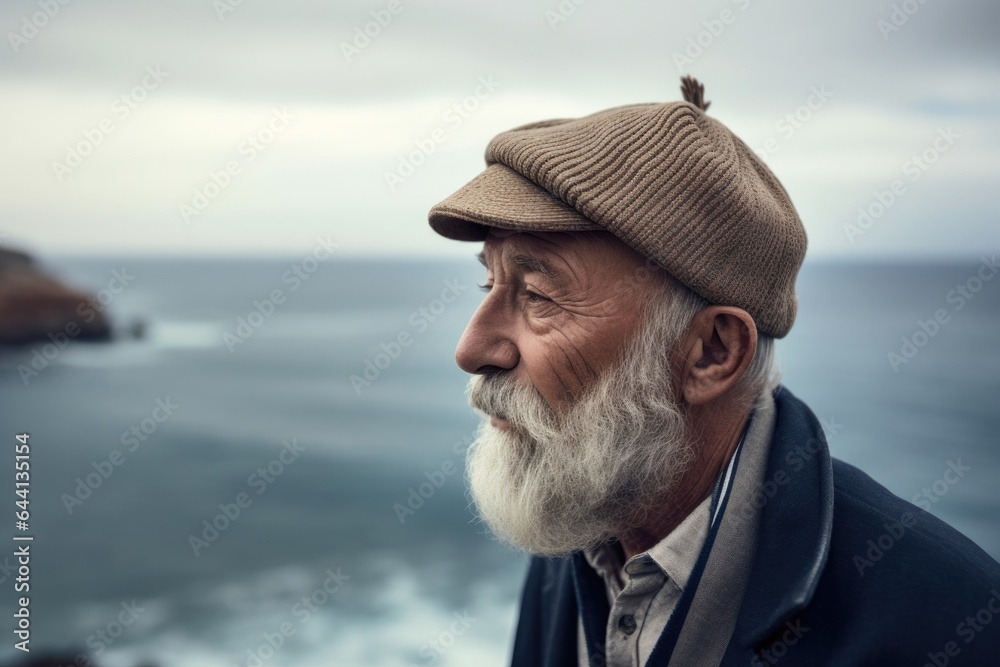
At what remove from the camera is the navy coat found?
1175 mm

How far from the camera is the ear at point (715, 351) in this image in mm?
1443

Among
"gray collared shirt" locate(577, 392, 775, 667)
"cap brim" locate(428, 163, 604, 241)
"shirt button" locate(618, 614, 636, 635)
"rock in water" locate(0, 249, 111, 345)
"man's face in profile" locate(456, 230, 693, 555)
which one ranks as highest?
"cap brim" locate(428, 163, 604, 241)

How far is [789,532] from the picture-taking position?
1.32 meters

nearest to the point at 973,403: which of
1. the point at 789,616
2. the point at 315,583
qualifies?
the point at 789,616

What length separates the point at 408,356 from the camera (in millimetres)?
6555

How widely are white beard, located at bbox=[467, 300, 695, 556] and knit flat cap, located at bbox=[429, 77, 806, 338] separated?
16 centimetres

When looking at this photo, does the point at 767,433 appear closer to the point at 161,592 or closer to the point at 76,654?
the point at 76,654

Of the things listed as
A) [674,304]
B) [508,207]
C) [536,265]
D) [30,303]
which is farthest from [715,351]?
[30,303]

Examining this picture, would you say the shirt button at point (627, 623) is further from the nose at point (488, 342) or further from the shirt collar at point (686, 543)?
the nose at point (488, 342)

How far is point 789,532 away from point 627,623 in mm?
381

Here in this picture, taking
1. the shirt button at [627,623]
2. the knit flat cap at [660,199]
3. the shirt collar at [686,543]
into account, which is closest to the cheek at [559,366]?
the knit flat cap at [660,199]

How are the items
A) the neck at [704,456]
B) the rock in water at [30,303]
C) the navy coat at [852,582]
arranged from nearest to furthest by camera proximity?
the navy coat at [852,582]
the neck at [704,456]
the rock in water at [30,303]

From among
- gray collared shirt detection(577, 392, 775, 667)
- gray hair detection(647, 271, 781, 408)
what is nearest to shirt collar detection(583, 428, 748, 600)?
gray collared shirt detection(577, 392, 775, 667)

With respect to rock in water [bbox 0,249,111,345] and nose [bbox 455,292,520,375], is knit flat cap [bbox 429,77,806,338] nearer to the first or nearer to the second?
nose [bbox 455,292,520,375]
